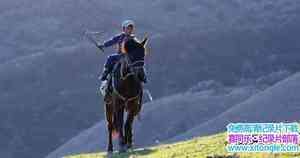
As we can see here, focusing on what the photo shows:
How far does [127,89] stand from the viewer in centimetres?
2036

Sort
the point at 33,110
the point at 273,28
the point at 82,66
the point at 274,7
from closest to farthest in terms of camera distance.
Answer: the point at 33,110, the point at 82,66, the point at 273,28, the point at 274,7

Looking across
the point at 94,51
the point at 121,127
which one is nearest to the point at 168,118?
the point at 94,51

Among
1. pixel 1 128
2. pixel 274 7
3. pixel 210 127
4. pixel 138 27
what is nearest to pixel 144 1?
pixel 138 27

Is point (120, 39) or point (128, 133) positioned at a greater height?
point (120, 39)

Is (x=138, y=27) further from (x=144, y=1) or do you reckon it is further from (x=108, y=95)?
(x=108, y=95)

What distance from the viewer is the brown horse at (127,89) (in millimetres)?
19844

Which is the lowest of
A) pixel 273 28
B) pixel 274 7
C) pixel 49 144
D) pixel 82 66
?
pixel 49 144

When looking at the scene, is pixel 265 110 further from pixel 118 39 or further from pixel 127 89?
pixel 118 39

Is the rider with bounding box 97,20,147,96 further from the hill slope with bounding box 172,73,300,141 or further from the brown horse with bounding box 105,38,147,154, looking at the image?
the hill slope with bounding box 172,73,300,141

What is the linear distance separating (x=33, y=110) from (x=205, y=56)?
2944 cm

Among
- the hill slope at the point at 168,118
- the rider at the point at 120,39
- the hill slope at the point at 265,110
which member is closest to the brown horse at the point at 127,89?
the rider at the point at 120,39

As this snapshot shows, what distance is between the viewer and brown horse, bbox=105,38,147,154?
19.8m

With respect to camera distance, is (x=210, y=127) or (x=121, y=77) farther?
(x=210, y=127)

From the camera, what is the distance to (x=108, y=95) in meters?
21.9
